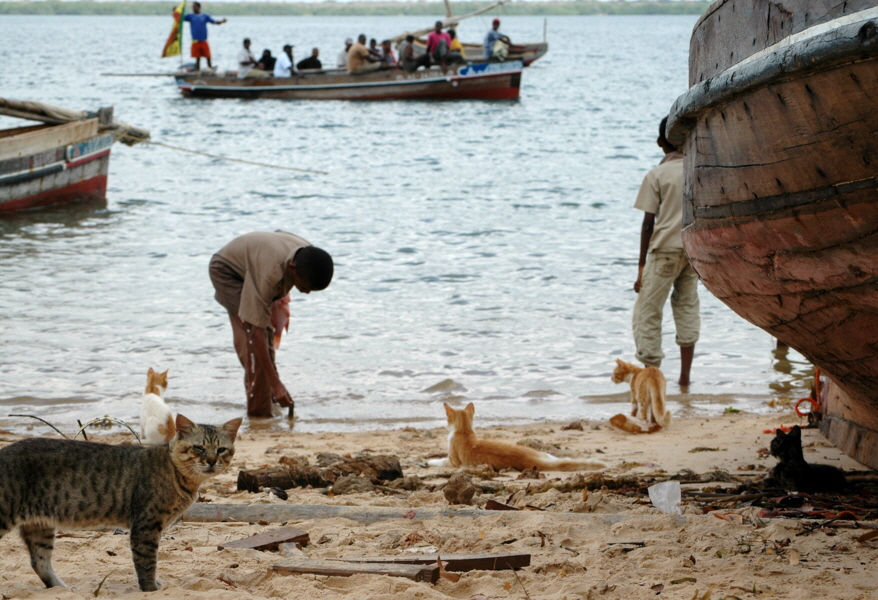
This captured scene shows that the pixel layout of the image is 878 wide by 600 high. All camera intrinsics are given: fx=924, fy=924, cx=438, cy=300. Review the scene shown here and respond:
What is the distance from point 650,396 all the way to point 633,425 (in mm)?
232

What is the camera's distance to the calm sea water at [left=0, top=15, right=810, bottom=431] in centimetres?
785

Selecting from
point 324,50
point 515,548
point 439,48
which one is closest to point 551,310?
point 515,548

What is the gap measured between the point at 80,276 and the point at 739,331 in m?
8.19

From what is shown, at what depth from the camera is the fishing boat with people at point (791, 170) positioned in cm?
280

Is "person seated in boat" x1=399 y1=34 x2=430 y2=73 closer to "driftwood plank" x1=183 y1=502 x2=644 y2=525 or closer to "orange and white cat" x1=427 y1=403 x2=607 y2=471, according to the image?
"orange and white cat" x1=427 y1=403 x2=607 y2=471

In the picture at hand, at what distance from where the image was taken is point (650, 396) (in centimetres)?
A: 633

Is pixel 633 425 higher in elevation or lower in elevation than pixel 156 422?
lower

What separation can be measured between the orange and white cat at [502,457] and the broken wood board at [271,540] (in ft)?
5.57

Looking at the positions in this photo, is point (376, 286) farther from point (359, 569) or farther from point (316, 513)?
point (359, 569)

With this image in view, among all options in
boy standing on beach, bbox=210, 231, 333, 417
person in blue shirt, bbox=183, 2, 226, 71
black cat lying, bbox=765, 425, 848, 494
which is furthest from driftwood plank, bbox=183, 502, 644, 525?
person in blue shirt, bbox=183, 2, 226, 71

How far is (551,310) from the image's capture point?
10.6 meters

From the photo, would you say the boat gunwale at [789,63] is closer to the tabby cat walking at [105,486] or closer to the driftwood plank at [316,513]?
the driftwood plank at [316,513]

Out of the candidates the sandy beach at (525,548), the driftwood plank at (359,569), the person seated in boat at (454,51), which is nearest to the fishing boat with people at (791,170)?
the sandy beach at (525,548)

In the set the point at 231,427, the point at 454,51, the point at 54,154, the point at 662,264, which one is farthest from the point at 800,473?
the point at 454,51
